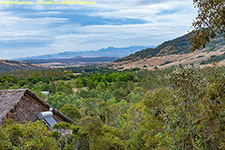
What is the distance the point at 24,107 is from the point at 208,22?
653cm

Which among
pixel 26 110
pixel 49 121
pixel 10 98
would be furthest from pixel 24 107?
pixel 49 121

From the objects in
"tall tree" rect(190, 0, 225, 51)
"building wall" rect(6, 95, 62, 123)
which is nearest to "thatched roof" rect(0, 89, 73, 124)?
"building wall" rect(6, 95, 62, 123)

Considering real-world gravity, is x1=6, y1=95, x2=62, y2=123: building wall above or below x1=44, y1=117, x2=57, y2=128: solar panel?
above

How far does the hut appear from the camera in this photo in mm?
8109

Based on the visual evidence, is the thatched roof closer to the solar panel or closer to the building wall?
the building wall

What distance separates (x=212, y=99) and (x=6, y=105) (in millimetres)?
6632

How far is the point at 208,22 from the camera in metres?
5.17

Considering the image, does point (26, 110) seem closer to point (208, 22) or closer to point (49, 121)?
point (49, 121)

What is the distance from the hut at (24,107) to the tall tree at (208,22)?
18.1 feet

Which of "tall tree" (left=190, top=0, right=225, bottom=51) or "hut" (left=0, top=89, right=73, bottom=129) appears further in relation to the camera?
"hut" (left=0, top=89, right=73, bottom=129)

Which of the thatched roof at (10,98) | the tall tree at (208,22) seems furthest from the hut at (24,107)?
the tall tree at (208,22)

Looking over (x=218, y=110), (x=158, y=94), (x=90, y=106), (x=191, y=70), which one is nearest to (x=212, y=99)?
(x=218, y=110)

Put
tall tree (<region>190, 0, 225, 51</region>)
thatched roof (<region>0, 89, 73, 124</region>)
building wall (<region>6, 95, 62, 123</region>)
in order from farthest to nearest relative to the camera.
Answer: thatched roof (<region>0, 89, 73, 124</region>)
building wall (<region>6, 95, 62, 123</region>)
tall tree (<region>190, 0, 225, 51</region>)

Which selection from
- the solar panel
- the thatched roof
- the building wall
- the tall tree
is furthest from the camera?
Result: the solar panel
